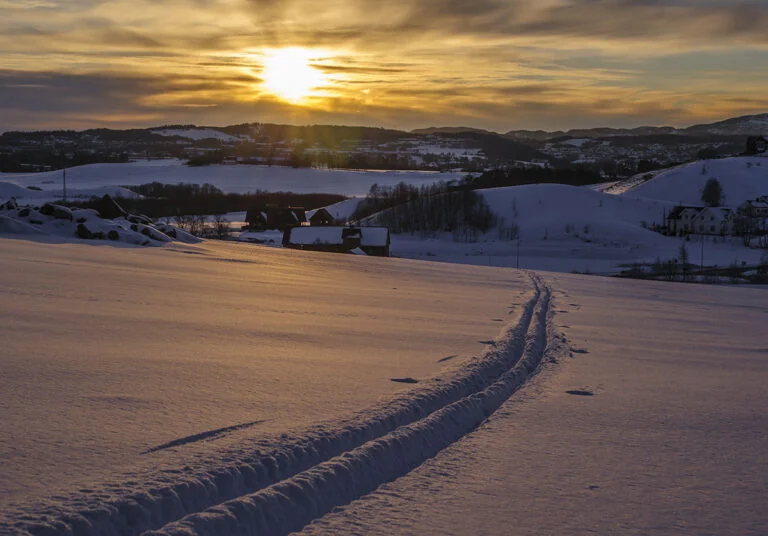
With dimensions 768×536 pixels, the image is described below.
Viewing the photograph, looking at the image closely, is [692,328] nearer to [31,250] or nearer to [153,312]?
[153,312]

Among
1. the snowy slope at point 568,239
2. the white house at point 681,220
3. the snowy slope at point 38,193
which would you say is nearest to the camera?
the snowy slope at point 568,239

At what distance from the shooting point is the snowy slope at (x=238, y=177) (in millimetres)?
160250

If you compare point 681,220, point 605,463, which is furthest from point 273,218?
point 605,463

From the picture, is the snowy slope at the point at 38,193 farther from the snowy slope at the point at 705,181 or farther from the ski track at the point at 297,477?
the ski track at the point at 297,477

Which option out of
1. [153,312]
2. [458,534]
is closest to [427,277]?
[153,312]

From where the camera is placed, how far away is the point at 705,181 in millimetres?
129375

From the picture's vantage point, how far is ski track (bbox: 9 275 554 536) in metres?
3.80

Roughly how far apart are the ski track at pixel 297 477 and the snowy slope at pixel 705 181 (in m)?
120

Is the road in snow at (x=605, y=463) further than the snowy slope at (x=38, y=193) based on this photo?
No

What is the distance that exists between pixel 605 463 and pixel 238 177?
174 m

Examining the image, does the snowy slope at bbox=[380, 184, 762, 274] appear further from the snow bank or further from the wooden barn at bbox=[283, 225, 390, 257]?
the snow bank

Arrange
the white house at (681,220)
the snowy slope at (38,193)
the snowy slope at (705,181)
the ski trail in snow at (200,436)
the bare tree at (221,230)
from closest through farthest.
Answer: the ski trail in snow at (200,436)
the bare tree at (221,230)
the white house at (681,220)
the snowy slope at (38,193)
the snowy slope at (705,181)

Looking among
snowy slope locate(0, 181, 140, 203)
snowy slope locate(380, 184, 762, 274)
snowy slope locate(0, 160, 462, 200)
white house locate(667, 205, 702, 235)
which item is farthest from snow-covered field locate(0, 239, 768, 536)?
snowy slope locate(0, 160, 462, 200)

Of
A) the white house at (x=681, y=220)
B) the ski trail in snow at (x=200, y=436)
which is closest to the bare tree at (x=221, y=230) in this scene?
the ski trail in snow at (x=200, y=436)
